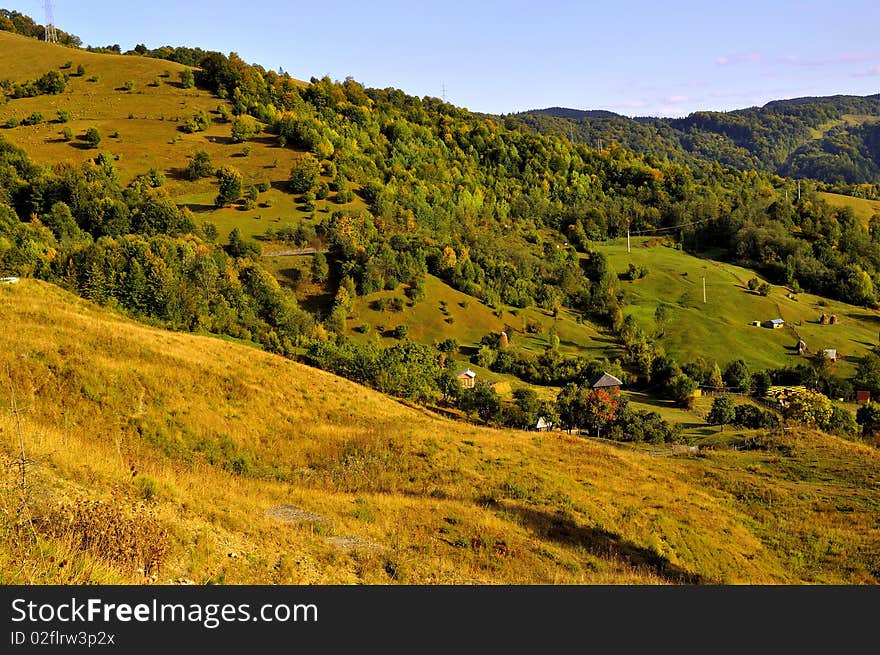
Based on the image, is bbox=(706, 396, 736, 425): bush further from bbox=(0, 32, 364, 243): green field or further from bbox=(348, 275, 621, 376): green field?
bbox=(0, 32, 364, 243): green field

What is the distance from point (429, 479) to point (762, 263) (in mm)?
141412

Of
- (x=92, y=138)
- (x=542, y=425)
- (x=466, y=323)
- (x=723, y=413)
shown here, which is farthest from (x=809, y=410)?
(x=92, y=138)

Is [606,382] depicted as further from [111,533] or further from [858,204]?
[858,204]

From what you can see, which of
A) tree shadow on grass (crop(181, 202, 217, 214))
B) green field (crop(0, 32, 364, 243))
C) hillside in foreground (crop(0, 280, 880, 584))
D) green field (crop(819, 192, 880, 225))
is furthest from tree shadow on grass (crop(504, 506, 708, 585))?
green field (crop(819, 192, 880, 225))

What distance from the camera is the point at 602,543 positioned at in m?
16.6

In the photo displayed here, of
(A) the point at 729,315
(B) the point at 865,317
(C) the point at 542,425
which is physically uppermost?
(A) the point at 729,315

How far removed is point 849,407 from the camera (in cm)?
6938

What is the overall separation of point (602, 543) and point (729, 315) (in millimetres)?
102494

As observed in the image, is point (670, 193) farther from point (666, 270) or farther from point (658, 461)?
point (658, 461)

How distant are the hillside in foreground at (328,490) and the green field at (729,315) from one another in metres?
64.5

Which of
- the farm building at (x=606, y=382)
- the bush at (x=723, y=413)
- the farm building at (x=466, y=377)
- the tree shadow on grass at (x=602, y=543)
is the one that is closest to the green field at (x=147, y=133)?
the farm building at (x=466, y=377)

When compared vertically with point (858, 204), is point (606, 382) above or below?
below

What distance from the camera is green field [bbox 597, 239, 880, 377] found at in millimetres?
91812
